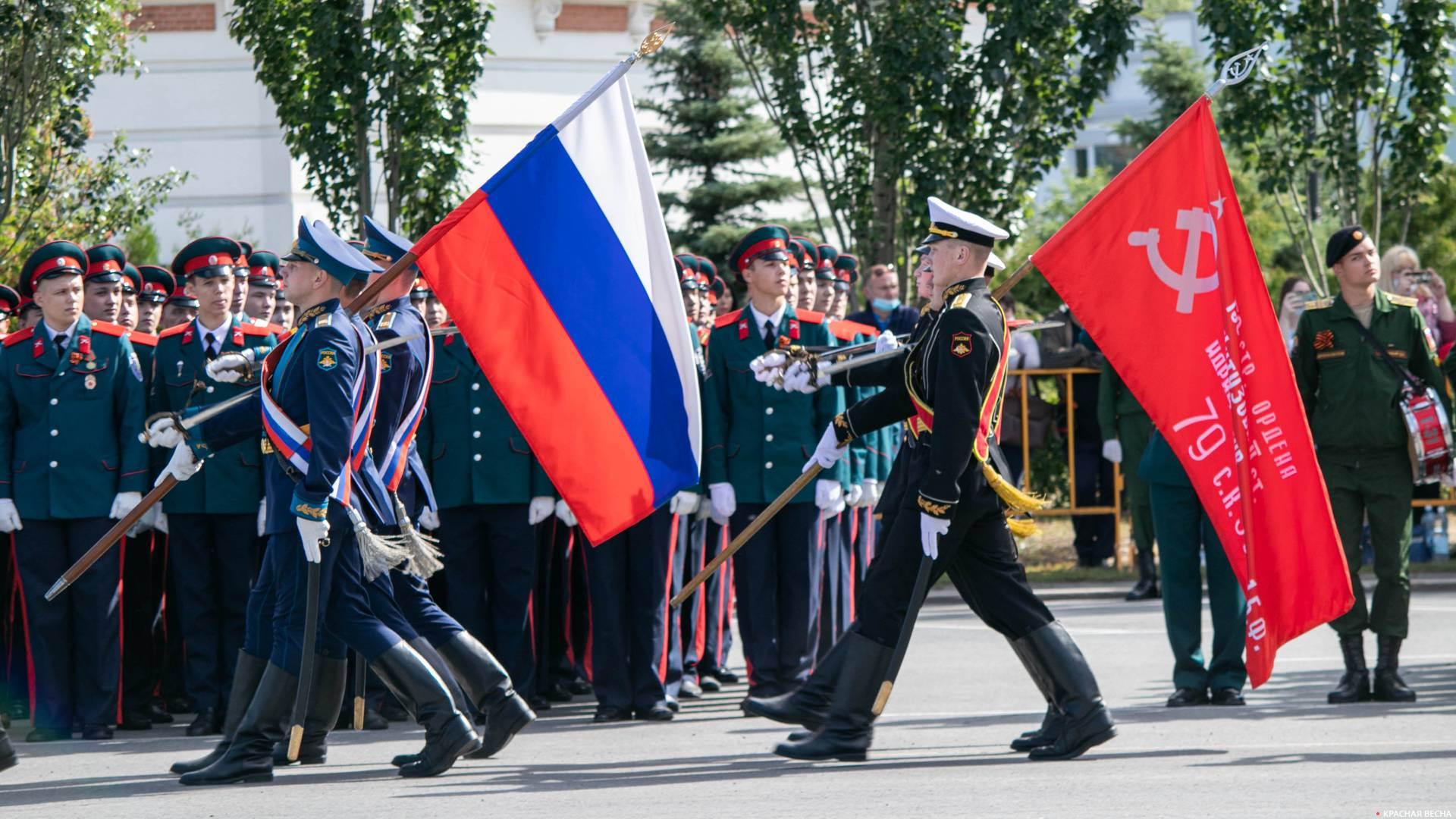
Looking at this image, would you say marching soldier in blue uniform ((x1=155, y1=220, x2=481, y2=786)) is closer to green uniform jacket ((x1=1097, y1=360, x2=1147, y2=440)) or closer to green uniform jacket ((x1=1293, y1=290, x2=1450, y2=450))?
green uniform jacket ((x1=1293, y1=290, x2=1450, y2=450))

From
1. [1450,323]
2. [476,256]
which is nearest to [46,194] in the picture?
[476,256]

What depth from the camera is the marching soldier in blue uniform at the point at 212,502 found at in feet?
31.0

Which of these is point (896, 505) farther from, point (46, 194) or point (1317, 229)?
point (1317, 229)

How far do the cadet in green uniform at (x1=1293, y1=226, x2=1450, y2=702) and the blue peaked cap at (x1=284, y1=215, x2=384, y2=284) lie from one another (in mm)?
4516

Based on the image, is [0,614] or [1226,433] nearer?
[1226,433]

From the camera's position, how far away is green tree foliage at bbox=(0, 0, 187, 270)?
1310 cm

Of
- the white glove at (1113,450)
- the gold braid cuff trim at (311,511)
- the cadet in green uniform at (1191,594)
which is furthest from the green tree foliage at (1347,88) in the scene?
the gold braid cuff trim at (311,511)

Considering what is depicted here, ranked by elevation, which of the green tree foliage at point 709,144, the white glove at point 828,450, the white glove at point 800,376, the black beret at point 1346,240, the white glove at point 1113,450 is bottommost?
the white glove at point 828,450

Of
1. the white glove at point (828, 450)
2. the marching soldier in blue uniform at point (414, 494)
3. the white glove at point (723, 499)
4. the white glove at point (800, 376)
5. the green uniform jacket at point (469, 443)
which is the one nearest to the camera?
the marching soldier in blue uniform at point (414, 494)

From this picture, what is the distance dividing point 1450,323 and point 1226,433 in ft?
25.2

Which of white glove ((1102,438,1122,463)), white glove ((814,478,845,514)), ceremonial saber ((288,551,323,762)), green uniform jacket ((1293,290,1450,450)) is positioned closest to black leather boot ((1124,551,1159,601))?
white glove ((1102,438,1122,463))

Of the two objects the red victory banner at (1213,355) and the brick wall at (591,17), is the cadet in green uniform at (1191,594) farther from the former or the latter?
the brick wall at (591,17)

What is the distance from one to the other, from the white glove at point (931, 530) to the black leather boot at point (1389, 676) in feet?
10.0

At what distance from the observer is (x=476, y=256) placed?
765cm
